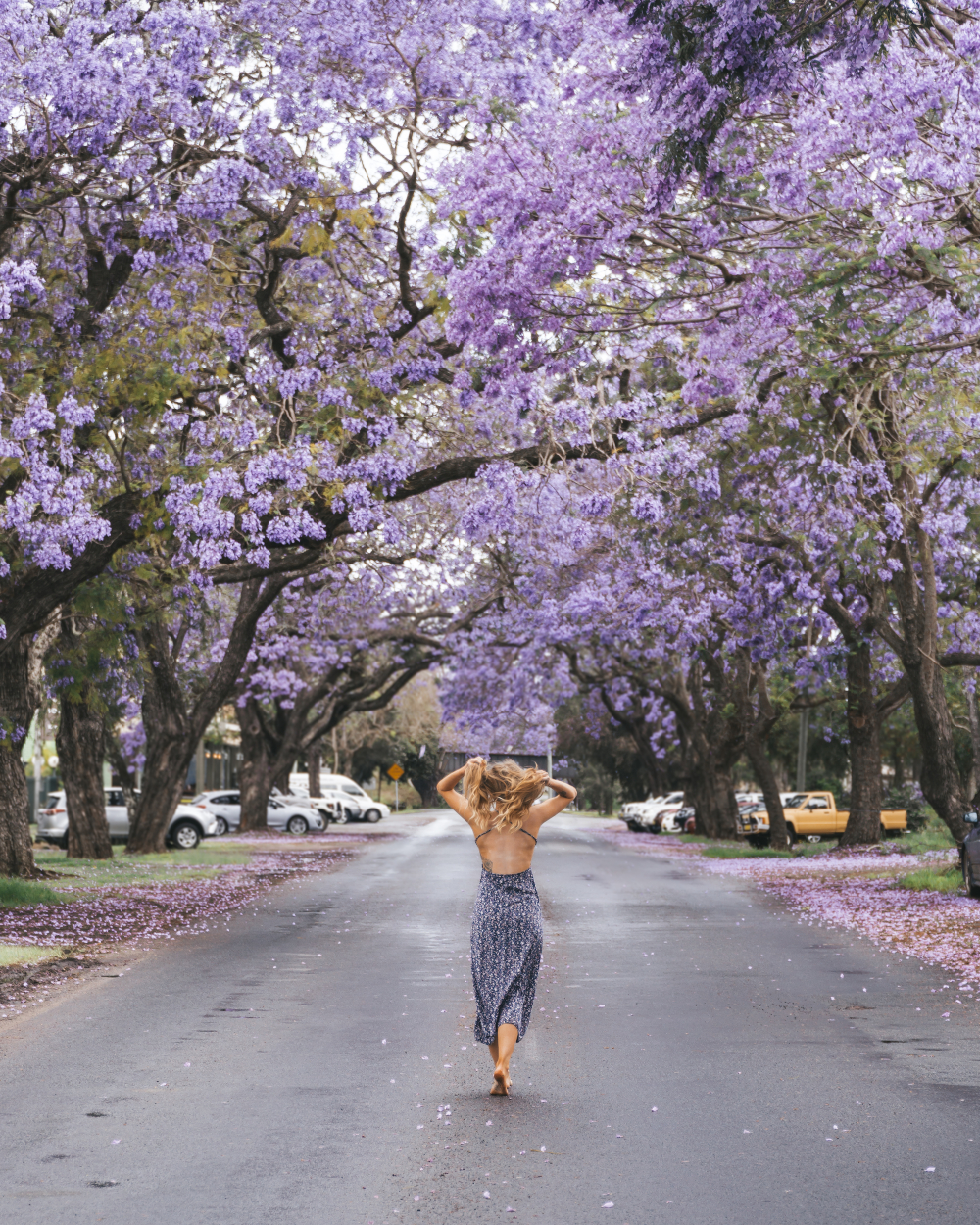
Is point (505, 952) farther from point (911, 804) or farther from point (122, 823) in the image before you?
point (911, 804)

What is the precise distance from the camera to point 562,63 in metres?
14.6

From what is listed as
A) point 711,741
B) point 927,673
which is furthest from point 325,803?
point 927,673

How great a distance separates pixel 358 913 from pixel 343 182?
892 cm

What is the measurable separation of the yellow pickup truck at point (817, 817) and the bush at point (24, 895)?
29910 mm

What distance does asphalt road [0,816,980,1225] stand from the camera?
18.5ft

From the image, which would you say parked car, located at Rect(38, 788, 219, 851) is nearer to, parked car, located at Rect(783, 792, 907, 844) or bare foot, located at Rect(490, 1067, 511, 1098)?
parked car, located at Rect(783, 792, 907, 844)

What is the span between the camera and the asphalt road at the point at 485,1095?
5648 millimetres

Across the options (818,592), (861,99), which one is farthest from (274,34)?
(818,592)

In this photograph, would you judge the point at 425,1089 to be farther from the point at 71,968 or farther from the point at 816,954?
the point at 816,954

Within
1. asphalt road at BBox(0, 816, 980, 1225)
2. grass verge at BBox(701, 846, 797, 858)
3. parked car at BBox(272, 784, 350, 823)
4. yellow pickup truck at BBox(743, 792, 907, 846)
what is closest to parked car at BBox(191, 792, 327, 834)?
parked car at BBox(272, 784, 350, 823)

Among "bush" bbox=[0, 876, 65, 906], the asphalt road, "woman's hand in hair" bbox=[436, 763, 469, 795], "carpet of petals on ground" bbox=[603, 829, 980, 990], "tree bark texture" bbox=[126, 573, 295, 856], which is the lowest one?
the asphalt road

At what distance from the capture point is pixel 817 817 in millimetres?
47000

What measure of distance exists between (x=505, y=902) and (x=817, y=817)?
134 feet

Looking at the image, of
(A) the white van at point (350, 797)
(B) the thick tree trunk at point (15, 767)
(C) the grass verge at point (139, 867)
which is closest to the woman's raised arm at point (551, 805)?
(C) the grass verge at point (139, 867)
